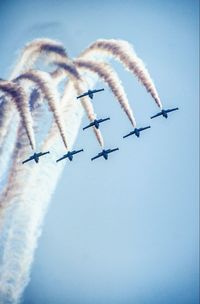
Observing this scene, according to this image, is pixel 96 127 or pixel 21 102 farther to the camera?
pixel 96 127

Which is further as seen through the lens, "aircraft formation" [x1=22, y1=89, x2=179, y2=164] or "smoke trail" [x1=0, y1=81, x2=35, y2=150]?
"aircraft formation" [x1=22, y1=89, x2=179, y2=164]

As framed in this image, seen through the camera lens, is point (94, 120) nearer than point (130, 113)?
No

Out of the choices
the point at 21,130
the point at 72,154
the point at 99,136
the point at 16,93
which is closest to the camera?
the point at 16,93

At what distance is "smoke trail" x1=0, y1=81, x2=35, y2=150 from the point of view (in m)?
20.7

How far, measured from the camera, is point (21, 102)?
2091 centimetres

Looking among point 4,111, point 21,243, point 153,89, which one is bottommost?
point 21,243

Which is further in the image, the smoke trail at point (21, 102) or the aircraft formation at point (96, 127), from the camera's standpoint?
the aircraft formation at point (96, 127)

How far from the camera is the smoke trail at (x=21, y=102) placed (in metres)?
20.7

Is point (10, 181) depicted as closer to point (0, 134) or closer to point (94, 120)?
point (0, 134)

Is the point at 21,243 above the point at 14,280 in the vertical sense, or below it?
above

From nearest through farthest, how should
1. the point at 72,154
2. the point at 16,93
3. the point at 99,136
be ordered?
the point at 16,93, the point at 99,136, the point at 72,154

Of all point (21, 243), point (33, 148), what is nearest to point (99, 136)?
point (33, 148)

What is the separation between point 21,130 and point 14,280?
8.96m

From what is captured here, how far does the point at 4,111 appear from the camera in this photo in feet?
73.5
